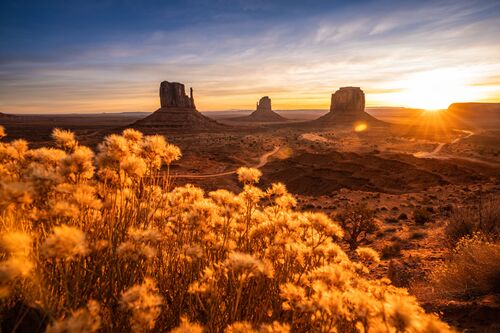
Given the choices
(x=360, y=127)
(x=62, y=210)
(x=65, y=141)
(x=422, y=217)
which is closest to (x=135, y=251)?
(x=62, y=210)

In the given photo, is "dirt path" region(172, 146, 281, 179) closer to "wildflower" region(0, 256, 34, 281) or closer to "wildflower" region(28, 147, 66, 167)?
"wildflower" region(28, 147, 66, 167)

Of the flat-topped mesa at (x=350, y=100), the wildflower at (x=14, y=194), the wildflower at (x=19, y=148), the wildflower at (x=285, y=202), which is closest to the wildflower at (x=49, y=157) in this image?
the wildflower at (x=19, y=148)

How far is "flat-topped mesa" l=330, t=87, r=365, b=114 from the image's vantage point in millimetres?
132000

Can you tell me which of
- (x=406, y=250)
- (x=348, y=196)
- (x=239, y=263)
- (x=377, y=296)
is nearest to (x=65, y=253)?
(x=239, y=263)

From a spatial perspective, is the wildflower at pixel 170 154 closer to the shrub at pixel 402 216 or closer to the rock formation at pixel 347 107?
the shrub at pixel 402 216

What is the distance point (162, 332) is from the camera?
9.23 ft

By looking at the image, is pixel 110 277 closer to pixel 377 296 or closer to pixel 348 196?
pixel 377 296

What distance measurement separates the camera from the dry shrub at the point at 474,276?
5465 mm

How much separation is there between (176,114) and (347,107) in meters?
76.3

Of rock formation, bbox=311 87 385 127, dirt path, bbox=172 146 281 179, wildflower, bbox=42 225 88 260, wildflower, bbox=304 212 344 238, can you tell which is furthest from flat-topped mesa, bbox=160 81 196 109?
wildflower, bbox=42 225 88 260

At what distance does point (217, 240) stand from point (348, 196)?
21.1 m

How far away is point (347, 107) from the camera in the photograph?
132000mm

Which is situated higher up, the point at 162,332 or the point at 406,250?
the point at 162,332

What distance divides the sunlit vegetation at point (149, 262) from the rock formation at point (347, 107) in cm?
12336
